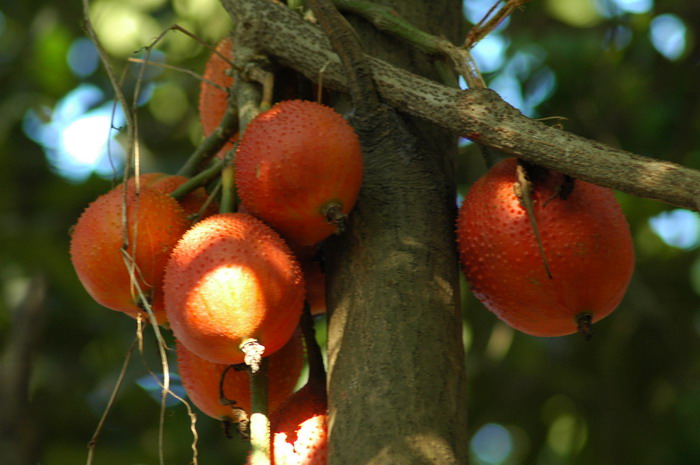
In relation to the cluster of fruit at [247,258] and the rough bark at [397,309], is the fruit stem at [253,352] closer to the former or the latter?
the cluster of fruit at [247,258]

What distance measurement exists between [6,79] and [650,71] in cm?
336

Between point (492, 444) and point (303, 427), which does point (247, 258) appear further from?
point (492, 444)

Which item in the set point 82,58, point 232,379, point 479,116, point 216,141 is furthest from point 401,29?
point 82,58

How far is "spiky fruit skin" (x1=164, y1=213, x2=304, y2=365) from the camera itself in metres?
1.70

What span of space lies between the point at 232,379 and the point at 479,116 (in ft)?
2.59

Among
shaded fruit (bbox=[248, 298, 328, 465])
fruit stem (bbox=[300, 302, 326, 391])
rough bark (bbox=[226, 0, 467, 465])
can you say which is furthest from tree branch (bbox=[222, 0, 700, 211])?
shaded fruit (bbox=[248, 298, 328, 465])

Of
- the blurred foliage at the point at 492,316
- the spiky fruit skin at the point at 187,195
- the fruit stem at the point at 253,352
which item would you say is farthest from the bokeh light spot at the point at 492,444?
the fruit stem at the point at 253,352

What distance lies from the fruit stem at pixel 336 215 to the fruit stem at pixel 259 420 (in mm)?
308

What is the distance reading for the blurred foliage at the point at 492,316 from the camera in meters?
3.99

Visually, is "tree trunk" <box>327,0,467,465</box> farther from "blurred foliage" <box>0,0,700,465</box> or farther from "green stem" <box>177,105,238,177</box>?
"blurred foliage" <box>0,0,700,465</box>

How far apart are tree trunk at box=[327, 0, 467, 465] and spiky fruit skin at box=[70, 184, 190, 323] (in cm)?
38

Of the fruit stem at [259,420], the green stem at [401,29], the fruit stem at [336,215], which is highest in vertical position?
the green stem at [401,29]

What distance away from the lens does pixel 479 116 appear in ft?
5.64

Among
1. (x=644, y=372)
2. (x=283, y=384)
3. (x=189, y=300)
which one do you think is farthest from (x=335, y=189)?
(x=644, y=372)
